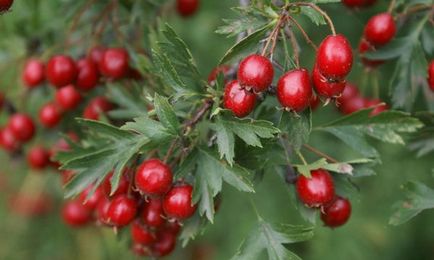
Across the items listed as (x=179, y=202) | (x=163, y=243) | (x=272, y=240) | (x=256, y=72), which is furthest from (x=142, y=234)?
(x=256, y=72)

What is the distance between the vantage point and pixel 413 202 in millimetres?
1771

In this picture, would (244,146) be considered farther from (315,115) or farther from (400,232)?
(400,232)

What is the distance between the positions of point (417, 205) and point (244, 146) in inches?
20.9

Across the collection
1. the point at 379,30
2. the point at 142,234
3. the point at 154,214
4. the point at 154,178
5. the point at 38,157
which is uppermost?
the point at 379,30

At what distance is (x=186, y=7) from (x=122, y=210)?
1.00 meters

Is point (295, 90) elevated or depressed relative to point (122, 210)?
elevated

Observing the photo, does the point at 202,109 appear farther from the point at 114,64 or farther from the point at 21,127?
the point at 21,127

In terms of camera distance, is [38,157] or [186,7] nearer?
[186,7]

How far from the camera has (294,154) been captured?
181 centimetres

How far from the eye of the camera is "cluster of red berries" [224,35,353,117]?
1439 mm

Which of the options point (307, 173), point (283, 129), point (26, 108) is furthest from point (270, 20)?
point (26, 108)

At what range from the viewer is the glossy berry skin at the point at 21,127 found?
244 cm

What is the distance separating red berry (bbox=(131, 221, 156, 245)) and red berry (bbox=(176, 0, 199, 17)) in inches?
37.0

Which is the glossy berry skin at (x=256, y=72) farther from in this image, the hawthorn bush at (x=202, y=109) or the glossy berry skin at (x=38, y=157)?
the glossy berry skin at (x=38, y=157)
